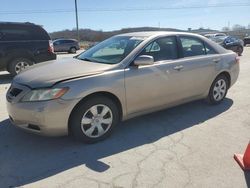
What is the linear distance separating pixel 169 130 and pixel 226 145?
0.95m

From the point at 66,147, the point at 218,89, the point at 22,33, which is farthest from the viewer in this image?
the point at 22,33

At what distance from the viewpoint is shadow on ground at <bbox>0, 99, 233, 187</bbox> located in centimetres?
361

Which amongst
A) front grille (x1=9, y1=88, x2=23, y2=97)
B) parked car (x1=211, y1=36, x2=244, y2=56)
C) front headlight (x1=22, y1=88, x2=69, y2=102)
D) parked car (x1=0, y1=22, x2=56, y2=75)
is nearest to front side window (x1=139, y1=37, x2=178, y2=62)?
front headlight (x1=22, y1=88, x2=69, y2=102)

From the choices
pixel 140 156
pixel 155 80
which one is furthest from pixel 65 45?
pixel 140 156

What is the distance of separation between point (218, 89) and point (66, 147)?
350 centimetres

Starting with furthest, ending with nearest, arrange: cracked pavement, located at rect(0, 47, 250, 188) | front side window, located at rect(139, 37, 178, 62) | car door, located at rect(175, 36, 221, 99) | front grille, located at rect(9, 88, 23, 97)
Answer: car door, located at rect(175, 36, 221, 99)
front side window, located at rect(139, 37, 178, 62)
front grille, located at rect(9, 88, 23, 97)
cracked pavement, located at rect(0, 47, 250, 188)

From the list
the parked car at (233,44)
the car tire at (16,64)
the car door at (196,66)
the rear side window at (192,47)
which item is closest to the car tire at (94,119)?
the car door at (196,66)

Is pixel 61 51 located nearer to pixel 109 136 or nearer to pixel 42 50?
pixel 42 50

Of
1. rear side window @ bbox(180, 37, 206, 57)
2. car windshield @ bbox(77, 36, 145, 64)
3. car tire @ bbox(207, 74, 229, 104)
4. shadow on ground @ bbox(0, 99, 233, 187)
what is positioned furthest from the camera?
car tire @ bbox(207, 74, 229, 104)

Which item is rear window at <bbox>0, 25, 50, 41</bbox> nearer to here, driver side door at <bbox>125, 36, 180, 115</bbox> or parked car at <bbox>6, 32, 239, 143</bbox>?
parked car at <bbox>6, 32, 239, 143</bbox>

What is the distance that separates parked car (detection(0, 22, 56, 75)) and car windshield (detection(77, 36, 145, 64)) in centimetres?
520

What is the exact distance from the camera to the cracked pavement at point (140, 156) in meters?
3.38

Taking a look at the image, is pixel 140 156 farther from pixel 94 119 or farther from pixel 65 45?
pixel 65 45

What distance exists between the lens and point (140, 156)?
3957 millimetres
